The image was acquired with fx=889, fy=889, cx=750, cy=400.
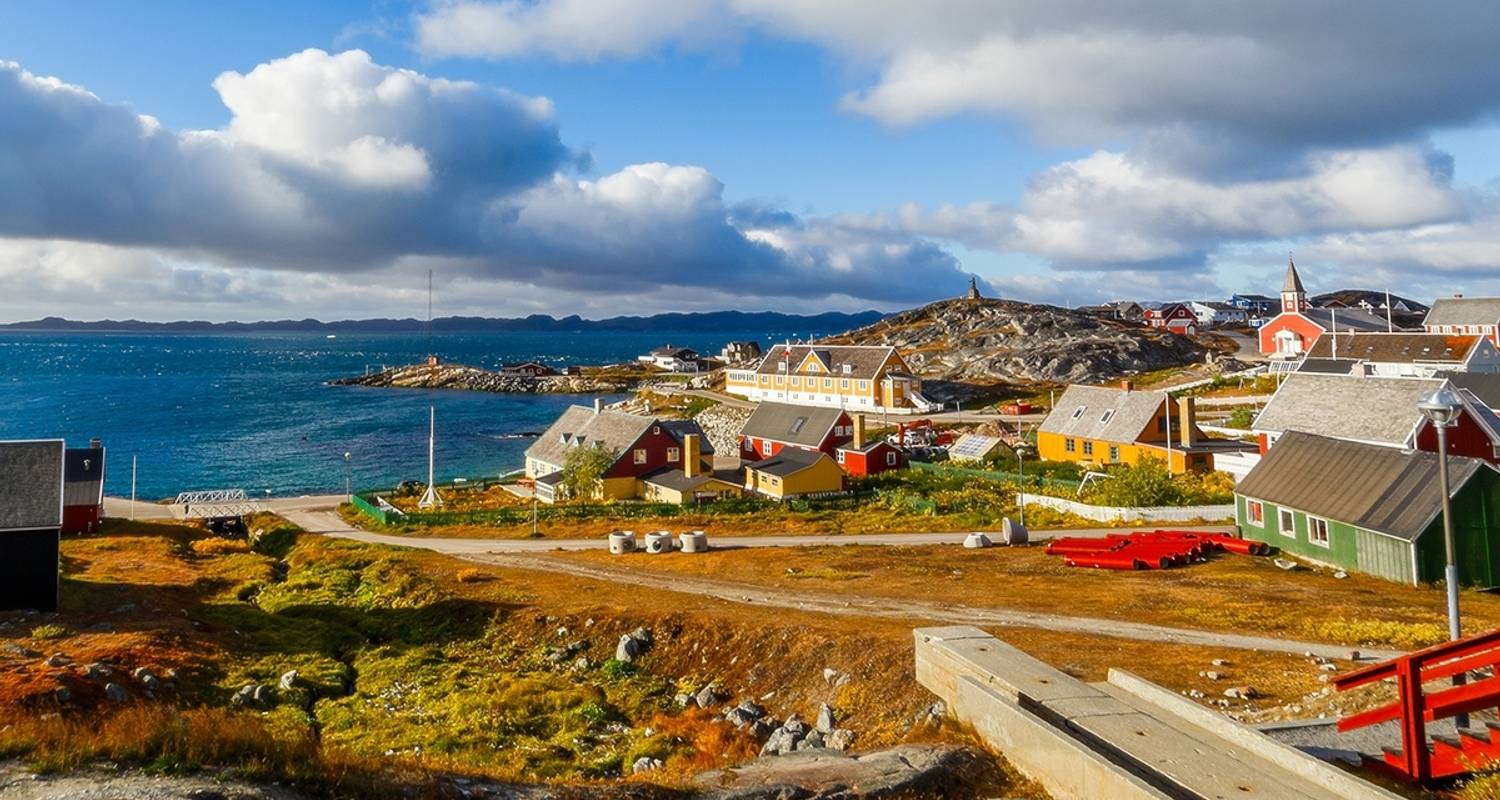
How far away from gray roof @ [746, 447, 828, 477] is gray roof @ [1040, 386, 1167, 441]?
19150 mm

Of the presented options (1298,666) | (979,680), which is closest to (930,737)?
(979,680)

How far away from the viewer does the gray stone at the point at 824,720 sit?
1938cm

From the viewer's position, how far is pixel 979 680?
1516 cm

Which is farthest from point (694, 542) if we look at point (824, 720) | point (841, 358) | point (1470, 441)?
point (841, 358)

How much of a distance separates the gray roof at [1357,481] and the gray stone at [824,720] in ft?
75.8

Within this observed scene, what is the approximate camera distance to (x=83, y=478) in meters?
53.7

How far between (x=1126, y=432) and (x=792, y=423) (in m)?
25.2

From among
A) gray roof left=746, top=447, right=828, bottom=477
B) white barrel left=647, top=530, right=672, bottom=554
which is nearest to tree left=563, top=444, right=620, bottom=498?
gray roof left=746, top=447, right=828, bottom=477

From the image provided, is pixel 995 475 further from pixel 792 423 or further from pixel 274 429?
pixel 274 429

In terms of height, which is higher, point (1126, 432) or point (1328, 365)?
point (1328, 365)

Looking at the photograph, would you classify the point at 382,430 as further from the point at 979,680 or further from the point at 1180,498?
the point at 979,680

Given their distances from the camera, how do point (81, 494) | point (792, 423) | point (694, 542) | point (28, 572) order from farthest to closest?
point (792, 423)
point (81, 494)
point (694, 542)
point (28, 572)

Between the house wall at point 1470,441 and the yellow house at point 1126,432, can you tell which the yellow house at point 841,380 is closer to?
the yellow house at point 1126,432

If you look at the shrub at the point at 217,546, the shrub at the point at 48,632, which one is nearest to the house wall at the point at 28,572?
the shrub at the point at 48,632
